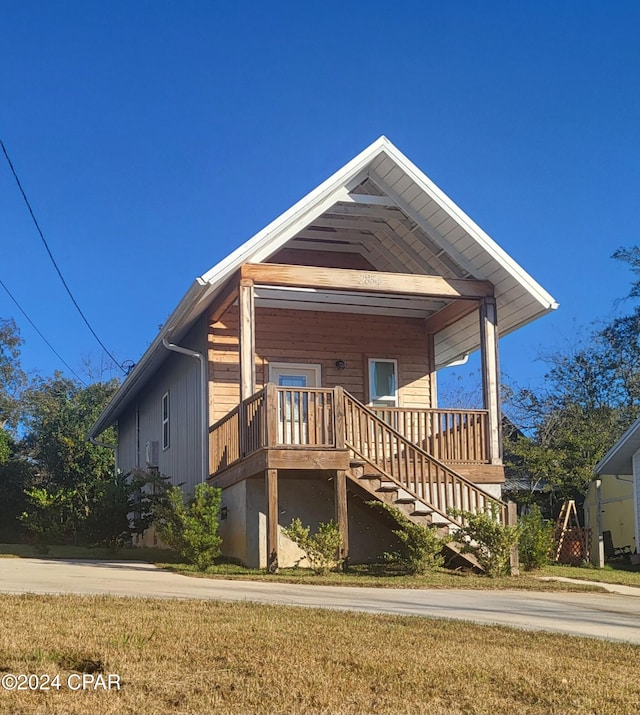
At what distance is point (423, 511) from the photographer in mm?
14422

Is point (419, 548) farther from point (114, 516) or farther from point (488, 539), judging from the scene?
point (114, 516)

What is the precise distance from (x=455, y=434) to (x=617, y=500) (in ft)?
36.8

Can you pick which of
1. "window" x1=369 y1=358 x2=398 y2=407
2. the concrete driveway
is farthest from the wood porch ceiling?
the concrete driveway

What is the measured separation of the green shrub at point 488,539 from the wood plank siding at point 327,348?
5.39 m

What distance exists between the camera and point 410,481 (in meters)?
15.0

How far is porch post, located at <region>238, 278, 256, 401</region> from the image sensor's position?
15117 millimetres

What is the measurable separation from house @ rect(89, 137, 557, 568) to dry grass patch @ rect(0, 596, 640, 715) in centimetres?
599

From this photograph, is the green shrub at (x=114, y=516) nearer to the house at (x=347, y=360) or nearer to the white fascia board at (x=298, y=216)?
the house at (x=347, y=360)

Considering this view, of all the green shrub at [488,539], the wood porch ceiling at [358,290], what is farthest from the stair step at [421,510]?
the wood porch ceiling at [358,290]

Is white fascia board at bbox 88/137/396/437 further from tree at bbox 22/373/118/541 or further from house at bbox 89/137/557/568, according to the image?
tree at bbox 22/373/118/541

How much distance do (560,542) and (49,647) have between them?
15.7m

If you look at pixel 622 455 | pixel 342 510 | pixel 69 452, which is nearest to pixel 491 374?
pixel 342 510

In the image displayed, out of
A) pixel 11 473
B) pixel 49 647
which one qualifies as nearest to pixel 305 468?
pixel 49 647

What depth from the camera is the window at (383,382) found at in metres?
19.1
